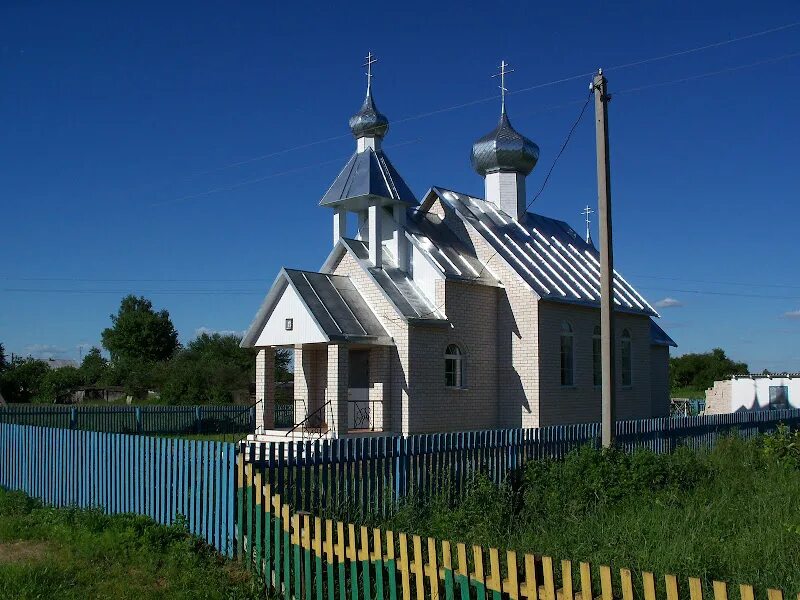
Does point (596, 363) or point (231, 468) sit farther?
point (596, 363)

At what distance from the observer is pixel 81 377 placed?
55812 millimetres

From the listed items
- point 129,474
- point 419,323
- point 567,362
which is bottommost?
point 129,474

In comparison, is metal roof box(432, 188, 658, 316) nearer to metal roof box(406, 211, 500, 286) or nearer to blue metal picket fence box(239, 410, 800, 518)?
metal roof box(406, 211, 500, 286)

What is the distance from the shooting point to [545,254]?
74.6ft

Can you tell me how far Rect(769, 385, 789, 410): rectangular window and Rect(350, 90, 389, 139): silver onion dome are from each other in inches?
857

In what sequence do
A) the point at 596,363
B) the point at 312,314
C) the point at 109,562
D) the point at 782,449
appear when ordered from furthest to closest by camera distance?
the point at 596,363, the point at 312,314, the point at 782,449, the point at 109,562

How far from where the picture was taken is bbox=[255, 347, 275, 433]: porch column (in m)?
19.4

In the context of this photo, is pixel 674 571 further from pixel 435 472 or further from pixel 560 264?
pixel 560 264

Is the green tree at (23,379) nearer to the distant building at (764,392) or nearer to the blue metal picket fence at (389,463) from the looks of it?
the distant building at (764,392)

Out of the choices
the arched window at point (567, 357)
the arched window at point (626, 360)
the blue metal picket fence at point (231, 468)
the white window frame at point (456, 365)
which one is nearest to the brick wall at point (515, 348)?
the white window frame at point (456, 365)

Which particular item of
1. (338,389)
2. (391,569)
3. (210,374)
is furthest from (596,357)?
(210,374)

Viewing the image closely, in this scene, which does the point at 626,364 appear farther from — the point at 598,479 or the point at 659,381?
the point at 598,479

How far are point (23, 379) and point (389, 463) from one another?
152ft

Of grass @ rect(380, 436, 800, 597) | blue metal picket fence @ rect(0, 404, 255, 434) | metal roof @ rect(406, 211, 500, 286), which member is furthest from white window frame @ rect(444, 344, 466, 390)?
grass @ rect(380, 436, 800, 597)
